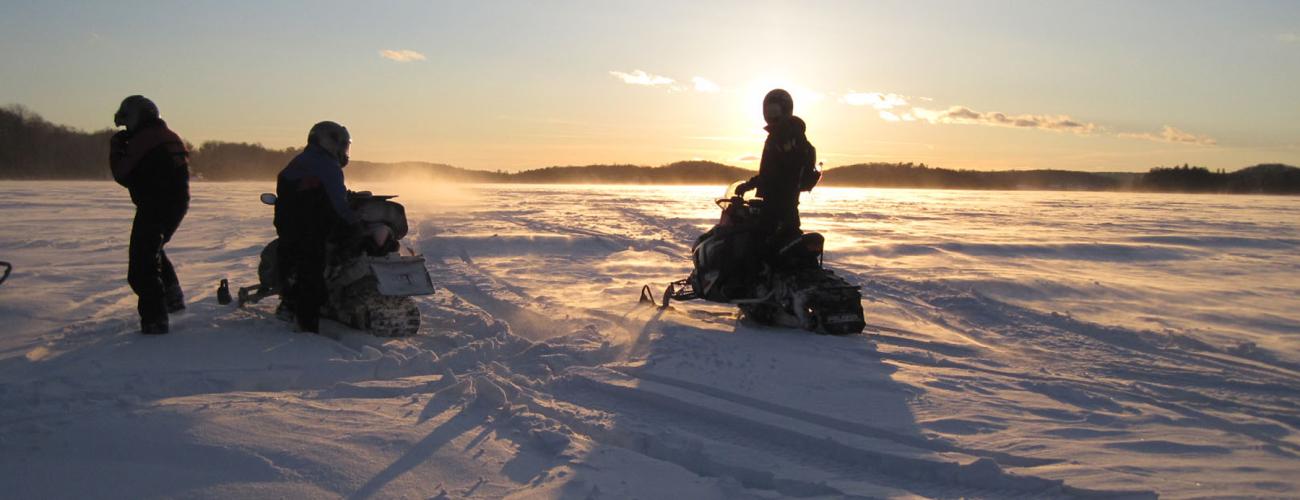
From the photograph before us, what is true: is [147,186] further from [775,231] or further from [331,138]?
[775,231]

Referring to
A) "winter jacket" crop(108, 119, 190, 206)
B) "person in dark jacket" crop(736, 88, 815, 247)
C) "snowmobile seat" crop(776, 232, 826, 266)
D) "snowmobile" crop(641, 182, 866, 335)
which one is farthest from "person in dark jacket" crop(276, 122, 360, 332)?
"snowmobile seat" crop(776, 232, 826, 266)

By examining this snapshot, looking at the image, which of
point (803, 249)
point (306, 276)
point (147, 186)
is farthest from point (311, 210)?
point (803, 249)

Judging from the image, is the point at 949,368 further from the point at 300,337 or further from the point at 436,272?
the point at 436,272

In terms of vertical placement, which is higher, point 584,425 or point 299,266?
point 299,266

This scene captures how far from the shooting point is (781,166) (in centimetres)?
643

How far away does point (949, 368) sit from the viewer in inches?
201

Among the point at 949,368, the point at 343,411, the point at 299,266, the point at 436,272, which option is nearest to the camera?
the point at 343,411

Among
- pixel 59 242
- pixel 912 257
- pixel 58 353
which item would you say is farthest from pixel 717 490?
pixel 59 242

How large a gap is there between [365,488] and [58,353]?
3.03m

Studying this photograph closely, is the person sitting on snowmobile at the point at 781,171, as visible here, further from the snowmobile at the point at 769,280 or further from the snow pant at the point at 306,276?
the snow pant at the point at 306,276

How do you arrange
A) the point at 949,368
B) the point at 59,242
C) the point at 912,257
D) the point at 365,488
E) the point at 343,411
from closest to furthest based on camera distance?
the point at 365,488 < the point at 343,411 < the point at 949,368 < the point at 59,242 < the point at 912,257

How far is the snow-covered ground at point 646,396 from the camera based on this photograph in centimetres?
303

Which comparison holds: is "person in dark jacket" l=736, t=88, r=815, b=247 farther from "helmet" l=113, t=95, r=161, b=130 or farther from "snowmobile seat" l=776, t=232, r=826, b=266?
"helmet" l=113, t=95, r=161, b=130

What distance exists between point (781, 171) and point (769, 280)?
91 cm
